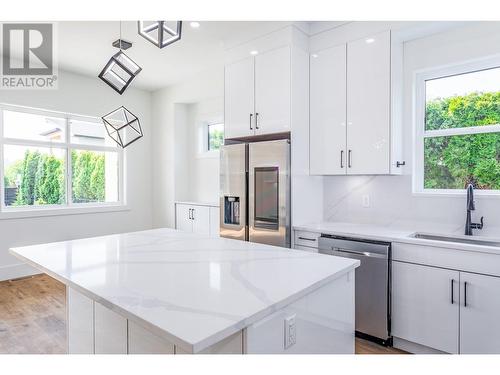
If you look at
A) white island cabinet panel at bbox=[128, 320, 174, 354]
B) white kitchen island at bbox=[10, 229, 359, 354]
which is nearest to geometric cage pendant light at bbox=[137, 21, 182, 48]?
white kitchen island at bbox=[10, 229, 359, 354]

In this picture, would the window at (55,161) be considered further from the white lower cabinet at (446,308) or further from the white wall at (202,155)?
the white lower cabinet at (446,308)

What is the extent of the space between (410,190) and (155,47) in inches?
124

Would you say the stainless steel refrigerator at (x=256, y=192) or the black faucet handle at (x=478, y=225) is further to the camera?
the stainless steel refrigerator at (x=256, y=192)

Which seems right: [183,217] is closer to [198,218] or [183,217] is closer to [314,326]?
[198,218]

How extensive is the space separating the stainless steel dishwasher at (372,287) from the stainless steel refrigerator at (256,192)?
650mm

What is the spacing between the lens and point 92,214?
4.84 meters

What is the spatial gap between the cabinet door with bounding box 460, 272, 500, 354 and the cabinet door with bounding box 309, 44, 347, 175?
1337mm

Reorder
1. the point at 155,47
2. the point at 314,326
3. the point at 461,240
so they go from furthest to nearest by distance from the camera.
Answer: the point at 155,47 → the point at 461,240 → the point at 314,326

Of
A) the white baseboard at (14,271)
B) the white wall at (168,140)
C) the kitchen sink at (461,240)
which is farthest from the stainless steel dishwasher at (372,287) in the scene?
the white baseboard at (14,271)

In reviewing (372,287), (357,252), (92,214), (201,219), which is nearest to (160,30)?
(357,252)

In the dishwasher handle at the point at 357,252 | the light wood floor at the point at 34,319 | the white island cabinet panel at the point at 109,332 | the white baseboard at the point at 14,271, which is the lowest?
the light wood floor at the point at 34,319

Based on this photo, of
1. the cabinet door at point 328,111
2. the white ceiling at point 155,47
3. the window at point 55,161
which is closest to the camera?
the cabinet door at point 328,111

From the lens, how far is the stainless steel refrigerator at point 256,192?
2.99 meters

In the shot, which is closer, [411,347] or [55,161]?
[411,347]
